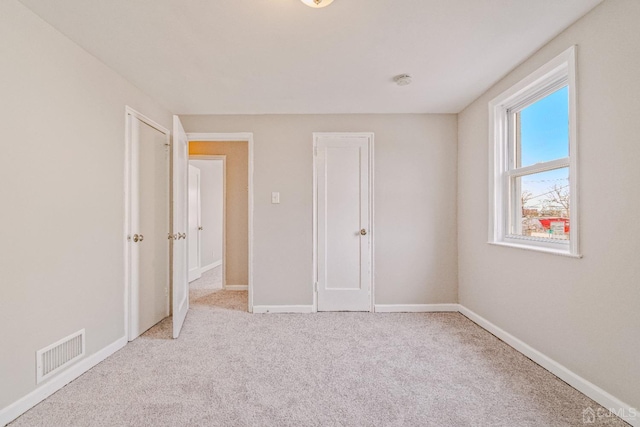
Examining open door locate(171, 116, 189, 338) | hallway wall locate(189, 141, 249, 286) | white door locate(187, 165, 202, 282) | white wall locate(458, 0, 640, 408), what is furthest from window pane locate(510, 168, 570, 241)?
white door locate(187, 165, 202, 282)

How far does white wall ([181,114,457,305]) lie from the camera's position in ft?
11.4

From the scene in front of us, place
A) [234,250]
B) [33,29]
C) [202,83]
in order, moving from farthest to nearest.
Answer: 1. [234,250]
2. [202,83]
3. [33,29]

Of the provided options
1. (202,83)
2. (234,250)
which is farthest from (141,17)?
(234,250)

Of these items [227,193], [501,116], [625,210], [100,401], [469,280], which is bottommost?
[100,401]

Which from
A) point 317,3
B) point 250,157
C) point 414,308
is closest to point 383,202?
point 414,308

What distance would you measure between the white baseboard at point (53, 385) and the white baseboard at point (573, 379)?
3231mm

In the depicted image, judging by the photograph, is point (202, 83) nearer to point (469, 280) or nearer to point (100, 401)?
point (100, 401)

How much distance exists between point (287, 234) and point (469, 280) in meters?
2.07

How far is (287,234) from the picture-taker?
3.47 metres

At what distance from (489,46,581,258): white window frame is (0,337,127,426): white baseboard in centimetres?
334

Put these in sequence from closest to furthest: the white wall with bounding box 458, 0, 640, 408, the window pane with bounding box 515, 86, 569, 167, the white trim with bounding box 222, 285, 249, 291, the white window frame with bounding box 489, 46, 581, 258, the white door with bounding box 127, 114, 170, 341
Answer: the white wall with bounding box 458, 0, 640, 408 < the white window frame with bounding box 489, 46, 581, 258 < the window pane with bounding box 515, 86, 569, 167 < the white door with bounding box 127, 114, 170, 341 < the white trim with bounding box 222, 285, 249, 291

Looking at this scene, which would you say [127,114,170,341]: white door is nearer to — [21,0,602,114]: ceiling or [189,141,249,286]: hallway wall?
[21,0,602,114]: ceiling

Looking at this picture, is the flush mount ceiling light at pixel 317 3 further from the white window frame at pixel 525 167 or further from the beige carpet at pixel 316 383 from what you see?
the beige carpet at pixel 316 383

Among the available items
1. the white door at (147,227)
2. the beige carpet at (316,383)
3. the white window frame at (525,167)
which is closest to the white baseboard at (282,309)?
the beige carpet at (316,383)
